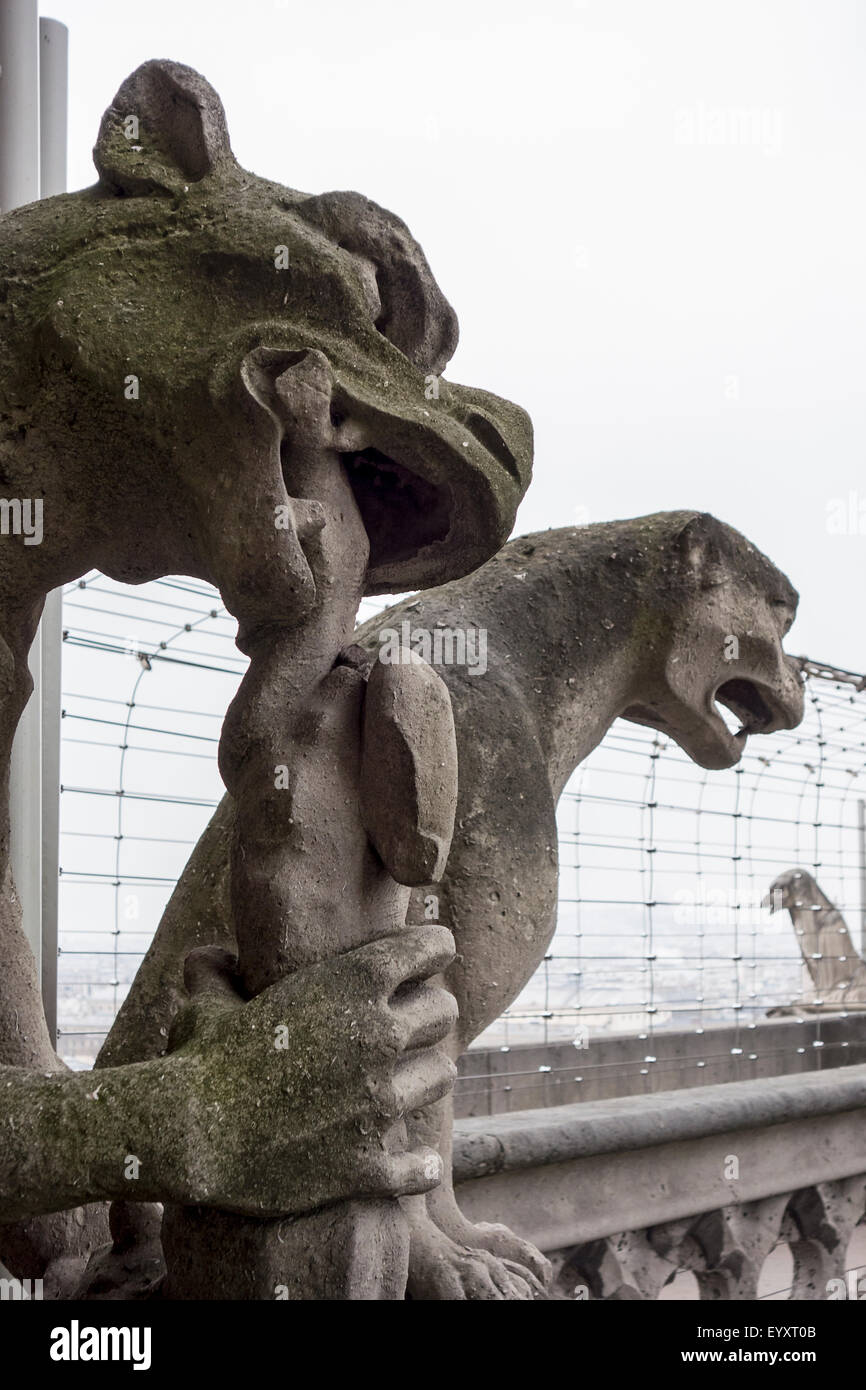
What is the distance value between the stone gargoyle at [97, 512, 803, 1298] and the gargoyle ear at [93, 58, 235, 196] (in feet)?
2.18

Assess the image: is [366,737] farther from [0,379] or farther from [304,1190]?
[0,379]

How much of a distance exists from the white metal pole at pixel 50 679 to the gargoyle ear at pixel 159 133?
3.46 feet

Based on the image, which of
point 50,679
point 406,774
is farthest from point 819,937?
point 406,774

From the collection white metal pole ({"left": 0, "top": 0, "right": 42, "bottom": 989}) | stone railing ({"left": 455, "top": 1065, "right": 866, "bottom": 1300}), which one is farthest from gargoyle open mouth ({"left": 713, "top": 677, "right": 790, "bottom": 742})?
white metal pole ({"left": 0, "top": 0, "right": 42, "bottom": 989})

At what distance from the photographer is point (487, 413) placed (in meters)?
1.44

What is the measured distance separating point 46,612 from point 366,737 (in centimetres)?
129

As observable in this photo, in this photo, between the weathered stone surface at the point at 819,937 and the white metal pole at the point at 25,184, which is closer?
the white metal pole at the point at 25,184

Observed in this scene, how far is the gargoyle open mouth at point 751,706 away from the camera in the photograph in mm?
2176

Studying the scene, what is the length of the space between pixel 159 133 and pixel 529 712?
0.86 m

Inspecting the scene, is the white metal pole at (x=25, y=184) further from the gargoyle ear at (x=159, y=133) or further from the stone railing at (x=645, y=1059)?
the stone railing at (x=645, y=1059)

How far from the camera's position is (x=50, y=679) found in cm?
250

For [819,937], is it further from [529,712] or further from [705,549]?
[529,712]

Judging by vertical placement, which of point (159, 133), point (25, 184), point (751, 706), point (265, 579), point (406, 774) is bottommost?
point (406, 774)

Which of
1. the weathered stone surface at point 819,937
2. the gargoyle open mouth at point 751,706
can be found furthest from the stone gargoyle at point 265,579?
the weathered stone surface at point 819,937
